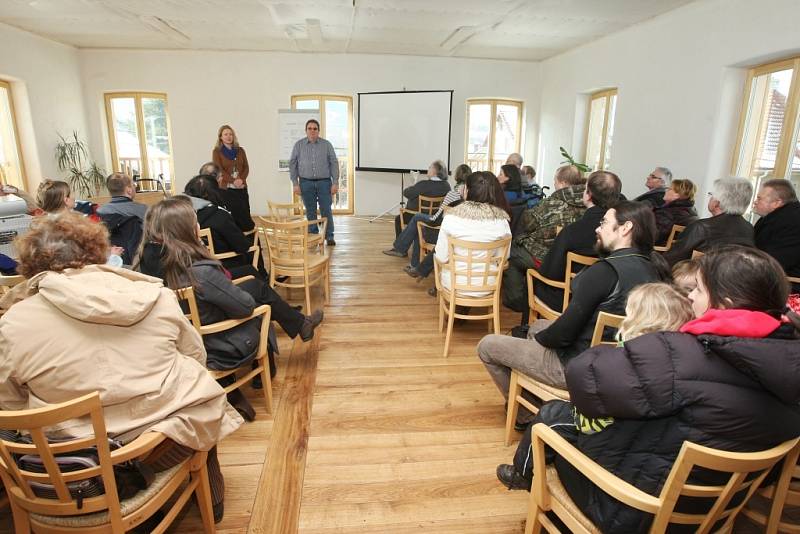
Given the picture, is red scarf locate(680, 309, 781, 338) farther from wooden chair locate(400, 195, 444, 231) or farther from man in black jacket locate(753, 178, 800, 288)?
wooden chair locate(400, 195, 444, 231)

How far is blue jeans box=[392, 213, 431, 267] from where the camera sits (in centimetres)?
482

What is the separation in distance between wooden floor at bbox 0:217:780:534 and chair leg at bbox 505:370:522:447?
8cm

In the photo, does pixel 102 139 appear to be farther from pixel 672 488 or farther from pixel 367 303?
pixel 672 488

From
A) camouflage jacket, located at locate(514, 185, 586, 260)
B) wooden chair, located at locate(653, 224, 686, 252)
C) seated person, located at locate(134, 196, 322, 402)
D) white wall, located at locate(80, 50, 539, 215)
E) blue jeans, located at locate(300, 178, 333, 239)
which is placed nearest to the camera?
seated person, located at locate(134, 196, 322, 402)

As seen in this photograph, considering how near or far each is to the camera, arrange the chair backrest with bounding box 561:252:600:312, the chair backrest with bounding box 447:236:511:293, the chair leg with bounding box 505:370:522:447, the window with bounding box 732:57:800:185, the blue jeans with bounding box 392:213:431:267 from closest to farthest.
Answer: the chair leg with bounding box 505:370:522:447, the chair backrest with bounding box 561:252:600:312, the chair backrest with bounding box 447:236:511:293, the window with bounding box 732:57:800:185, the blue jeans with bounding box 392:213:431:267

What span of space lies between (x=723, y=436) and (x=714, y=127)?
16.3ft

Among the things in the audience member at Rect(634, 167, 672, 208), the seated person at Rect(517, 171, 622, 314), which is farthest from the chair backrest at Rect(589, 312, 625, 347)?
the audience member at Rect(634, 167, 672, 208)

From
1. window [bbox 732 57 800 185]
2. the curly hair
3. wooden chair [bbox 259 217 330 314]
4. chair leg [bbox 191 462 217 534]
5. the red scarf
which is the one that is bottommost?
chair leg [bbox 191 462 217 534]

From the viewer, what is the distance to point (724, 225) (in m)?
2.86

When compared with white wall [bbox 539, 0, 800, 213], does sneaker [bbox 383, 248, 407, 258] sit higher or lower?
lower

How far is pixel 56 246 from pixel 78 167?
7.83 metres

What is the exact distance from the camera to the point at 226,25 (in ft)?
20.9

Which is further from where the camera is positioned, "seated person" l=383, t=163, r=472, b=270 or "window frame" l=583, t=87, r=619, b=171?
"window frame" l=583, t=87, r=619, b=171

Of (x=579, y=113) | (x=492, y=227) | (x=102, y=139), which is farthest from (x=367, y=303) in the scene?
(x=102, y=139)
